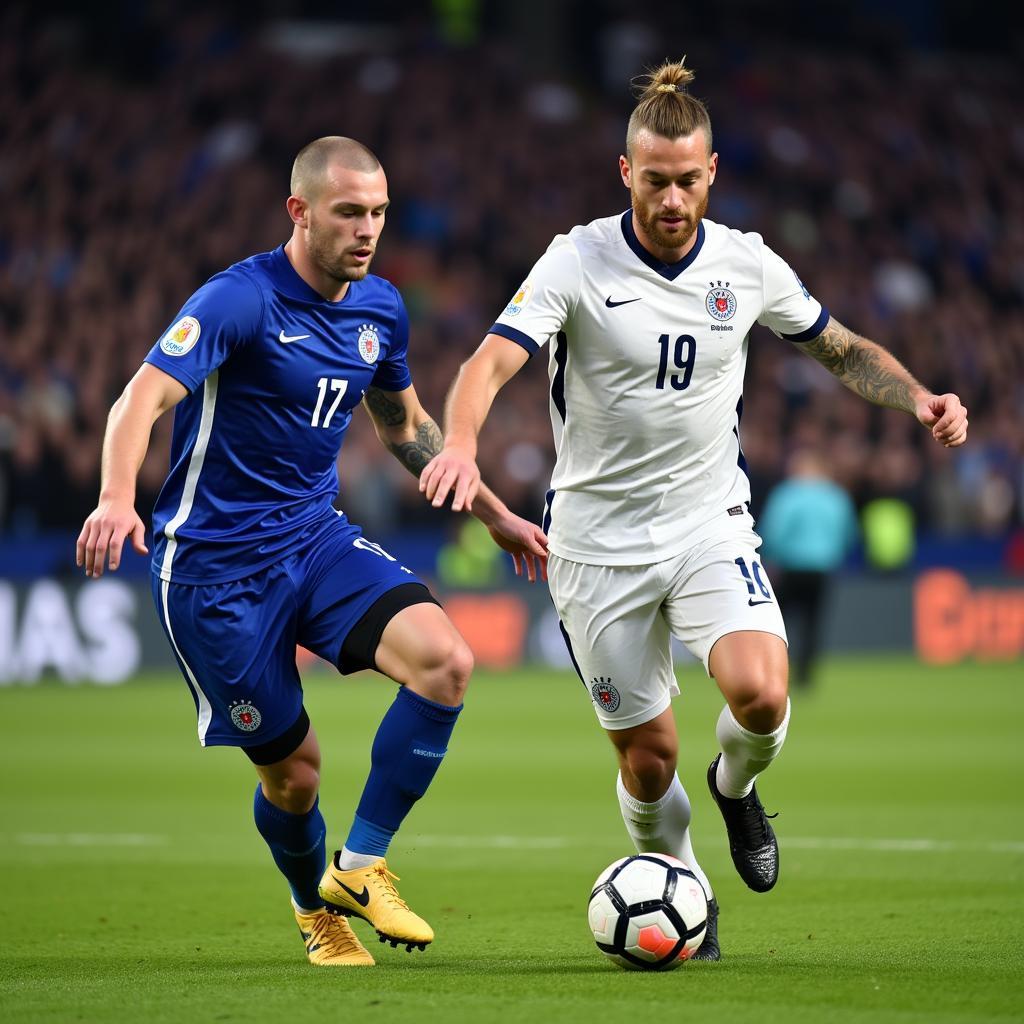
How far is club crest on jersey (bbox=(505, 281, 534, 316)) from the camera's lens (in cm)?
586

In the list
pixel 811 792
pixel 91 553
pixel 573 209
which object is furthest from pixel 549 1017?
pixel 573 209

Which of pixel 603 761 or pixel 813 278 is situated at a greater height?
pixel 813 278

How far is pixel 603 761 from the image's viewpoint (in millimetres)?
13078

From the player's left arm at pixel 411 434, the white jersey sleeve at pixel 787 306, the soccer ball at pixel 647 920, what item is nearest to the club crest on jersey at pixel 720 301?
the white jersey sleeve at pixel 787 306

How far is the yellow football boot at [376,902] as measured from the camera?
564 centimetres

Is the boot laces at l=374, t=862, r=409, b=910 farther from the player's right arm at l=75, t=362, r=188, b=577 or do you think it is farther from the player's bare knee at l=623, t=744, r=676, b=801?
the player's right arm at l=75, t=362, r=188, b=577

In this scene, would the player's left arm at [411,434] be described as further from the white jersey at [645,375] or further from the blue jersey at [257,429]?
the blue jersey at [257,429]

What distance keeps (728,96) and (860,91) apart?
2.25 metres

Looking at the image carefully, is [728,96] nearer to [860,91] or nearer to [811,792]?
[860,91]

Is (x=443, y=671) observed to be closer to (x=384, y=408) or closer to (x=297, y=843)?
(x=297, y=843)

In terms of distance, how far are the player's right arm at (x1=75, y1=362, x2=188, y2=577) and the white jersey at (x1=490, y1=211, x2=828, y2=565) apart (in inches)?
45.4

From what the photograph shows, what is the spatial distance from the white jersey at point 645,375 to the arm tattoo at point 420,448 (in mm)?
508

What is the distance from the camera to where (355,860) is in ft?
19.0

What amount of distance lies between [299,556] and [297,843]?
3.13 feet
